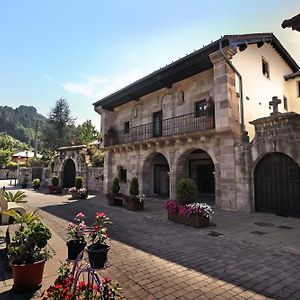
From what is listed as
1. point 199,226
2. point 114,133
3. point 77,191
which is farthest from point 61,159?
point 199,226

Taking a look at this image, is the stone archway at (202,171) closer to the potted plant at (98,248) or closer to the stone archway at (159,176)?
the stone archway at (159,176)

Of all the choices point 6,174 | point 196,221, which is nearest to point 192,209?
point 196,221

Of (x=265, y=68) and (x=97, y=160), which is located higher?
(x=265, y=68)

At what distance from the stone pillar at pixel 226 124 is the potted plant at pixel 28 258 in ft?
30.8

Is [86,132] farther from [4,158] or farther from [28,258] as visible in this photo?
[28,258]

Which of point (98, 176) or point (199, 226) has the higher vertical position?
point (98, 176)

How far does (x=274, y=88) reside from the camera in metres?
16.4

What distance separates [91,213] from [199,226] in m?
5.51

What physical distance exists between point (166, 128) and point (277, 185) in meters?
8.07

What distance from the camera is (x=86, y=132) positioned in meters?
44.0

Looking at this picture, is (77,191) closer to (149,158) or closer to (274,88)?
(149,158)

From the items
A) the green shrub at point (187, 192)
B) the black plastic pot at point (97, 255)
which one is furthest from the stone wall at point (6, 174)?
the black plastic pot at point (97, 255)

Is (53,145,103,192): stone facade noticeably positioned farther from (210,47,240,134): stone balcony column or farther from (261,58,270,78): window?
(261,58,270,78): window

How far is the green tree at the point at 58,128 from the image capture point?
4047cm
